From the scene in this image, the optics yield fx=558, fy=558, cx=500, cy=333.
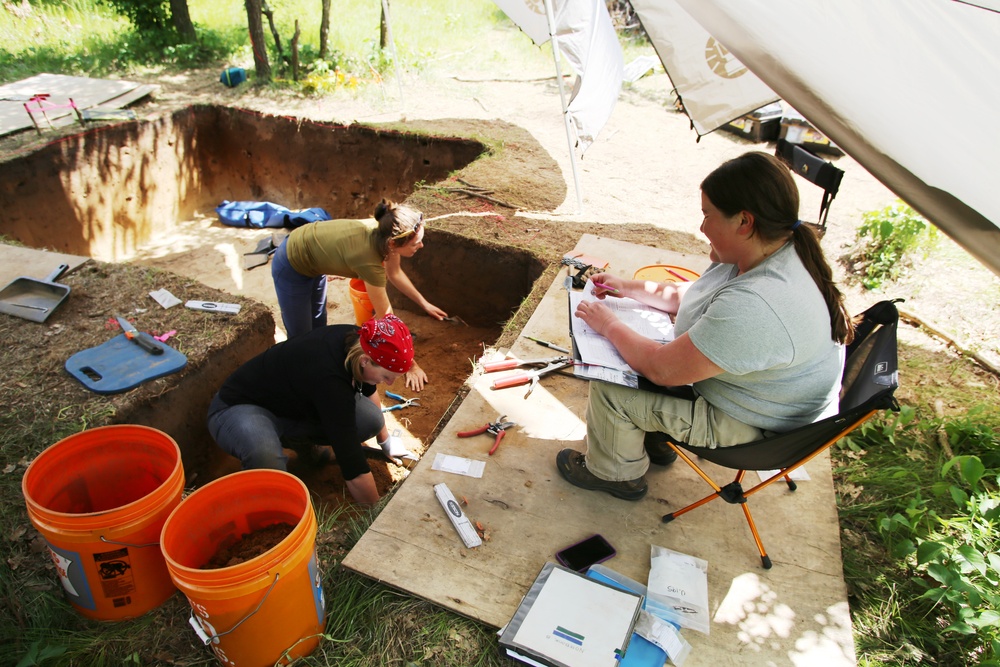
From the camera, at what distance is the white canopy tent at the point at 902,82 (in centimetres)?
158

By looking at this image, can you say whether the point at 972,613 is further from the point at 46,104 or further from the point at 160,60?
the point at 160,60

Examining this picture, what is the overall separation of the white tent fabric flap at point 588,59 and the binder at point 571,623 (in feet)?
13.6

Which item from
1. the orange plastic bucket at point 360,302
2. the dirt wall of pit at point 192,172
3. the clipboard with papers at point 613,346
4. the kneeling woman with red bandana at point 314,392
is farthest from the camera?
the dirt wall of pit at point 192,172

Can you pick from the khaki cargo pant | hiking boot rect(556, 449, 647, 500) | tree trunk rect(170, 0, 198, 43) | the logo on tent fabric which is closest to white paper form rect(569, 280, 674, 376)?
the khaki cargo pant

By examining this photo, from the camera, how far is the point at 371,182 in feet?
24.6

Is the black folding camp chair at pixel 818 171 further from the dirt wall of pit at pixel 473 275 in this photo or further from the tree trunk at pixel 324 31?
the tree trunk at pixel 324 31

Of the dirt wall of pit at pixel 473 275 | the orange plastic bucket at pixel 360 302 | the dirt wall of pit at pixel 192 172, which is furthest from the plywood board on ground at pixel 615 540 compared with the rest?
the dirt wall of pit at pixel 192 172

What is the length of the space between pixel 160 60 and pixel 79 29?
2086 millimetres

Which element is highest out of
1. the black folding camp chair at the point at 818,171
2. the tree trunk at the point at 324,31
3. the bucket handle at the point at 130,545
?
the tree trunk at the point at 324,31

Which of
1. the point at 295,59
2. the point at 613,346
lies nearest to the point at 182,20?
the point at 295,59

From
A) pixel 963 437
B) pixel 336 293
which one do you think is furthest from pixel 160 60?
pixel 963 437

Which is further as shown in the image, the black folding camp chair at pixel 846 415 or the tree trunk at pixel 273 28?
the tree trunk at pixel 273 28

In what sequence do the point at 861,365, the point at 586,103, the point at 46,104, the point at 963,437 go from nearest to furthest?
the point at 861,365
the point at 963,437
the point at 586,103
the point at 46,104

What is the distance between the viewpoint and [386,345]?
2.42 meters
